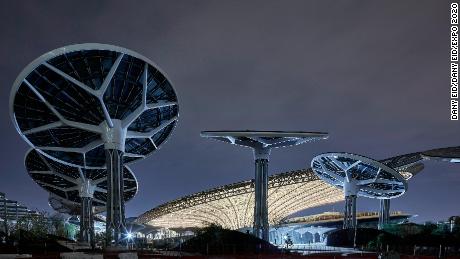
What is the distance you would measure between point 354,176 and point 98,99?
46.8 m

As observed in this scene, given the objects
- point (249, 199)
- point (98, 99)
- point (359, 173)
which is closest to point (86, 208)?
point (98, 99)

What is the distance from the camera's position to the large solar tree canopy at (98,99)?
3934cm

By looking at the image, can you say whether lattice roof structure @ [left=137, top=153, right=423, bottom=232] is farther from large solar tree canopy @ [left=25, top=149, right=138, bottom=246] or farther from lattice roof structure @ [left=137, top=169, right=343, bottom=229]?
large solar tree canopy @ [left=25, top=149, right=138, bottom=246]

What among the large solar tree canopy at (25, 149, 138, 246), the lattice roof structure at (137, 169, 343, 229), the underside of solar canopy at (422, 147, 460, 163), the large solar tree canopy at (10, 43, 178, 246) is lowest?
the lattice roof structure at (137, 169, 343, 229)

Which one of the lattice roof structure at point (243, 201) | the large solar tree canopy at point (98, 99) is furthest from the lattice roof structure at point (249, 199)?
the large solar tree canopy at point (98, 99)

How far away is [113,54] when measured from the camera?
39969 mm

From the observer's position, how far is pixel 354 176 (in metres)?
74.8

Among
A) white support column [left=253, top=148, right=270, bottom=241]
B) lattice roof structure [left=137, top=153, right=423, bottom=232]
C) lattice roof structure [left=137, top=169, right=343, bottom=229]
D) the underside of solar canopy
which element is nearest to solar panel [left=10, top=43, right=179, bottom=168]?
white support column [left=253, top=148, right=270, bottom=241]

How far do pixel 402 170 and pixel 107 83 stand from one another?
2580 inches

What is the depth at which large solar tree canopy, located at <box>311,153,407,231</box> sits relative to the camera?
65.6 meters

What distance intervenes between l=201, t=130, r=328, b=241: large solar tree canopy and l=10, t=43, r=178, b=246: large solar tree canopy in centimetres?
731

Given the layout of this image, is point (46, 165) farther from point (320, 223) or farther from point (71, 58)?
point (320, 223)

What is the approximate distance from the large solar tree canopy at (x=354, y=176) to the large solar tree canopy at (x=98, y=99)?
28.4 metres

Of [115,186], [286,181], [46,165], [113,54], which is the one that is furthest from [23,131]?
[286,181]
